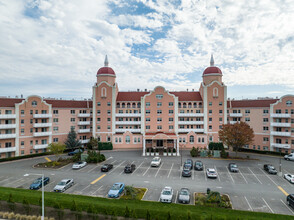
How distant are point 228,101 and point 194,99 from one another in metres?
11.8

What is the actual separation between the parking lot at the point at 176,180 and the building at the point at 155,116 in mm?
11907

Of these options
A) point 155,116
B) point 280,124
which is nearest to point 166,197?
point 155,116

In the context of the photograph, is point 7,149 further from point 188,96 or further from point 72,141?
point 188,96

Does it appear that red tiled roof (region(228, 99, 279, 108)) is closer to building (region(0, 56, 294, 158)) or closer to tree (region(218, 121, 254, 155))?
building (region(0, 56, 294, 158))

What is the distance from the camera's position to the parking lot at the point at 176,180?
2775 cm

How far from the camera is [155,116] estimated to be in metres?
64.7

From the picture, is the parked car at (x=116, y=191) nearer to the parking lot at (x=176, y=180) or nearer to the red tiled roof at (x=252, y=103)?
the parking lot at (x=176, y=180)

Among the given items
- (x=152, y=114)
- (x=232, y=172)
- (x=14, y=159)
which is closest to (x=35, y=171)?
(x=14, y=159)

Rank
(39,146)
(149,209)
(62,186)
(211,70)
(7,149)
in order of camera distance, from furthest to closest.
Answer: (211,70) < (39,146) < (7,149) < (62,186) < (149,209)

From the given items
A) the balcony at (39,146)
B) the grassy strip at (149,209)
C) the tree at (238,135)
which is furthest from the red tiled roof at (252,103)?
the balcony at (39,146)

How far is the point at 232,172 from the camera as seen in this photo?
3984 centimetres

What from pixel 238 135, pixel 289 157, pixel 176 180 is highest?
pixel 238 135

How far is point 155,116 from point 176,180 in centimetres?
3147

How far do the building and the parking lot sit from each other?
11.9m
